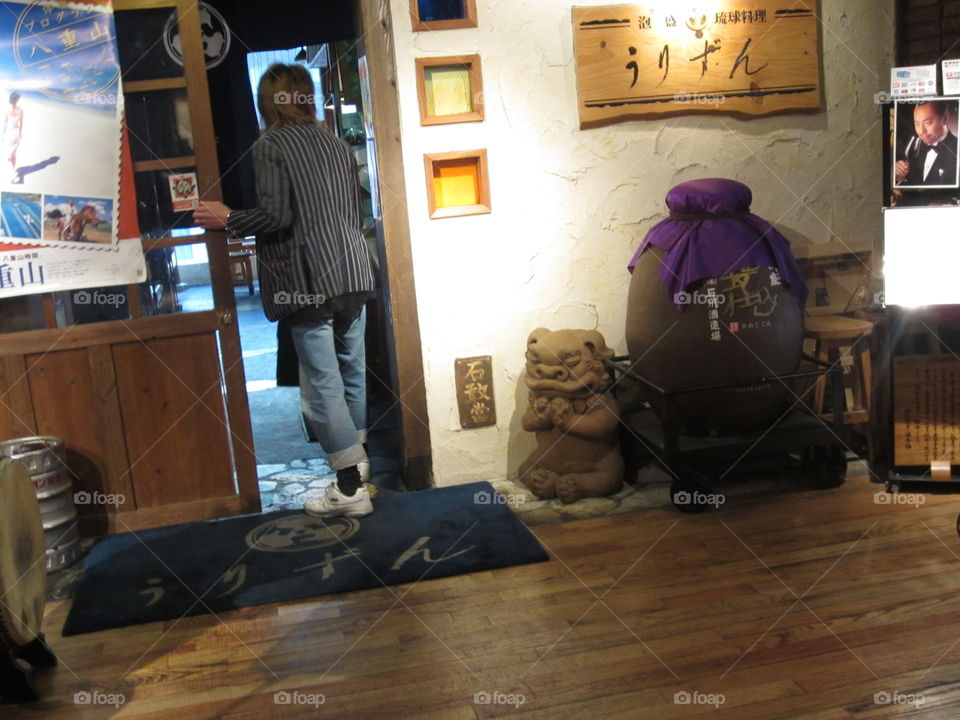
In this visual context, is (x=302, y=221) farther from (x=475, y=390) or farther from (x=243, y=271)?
(x=243, y=271)

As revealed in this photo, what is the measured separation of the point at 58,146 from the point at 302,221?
3.21ft

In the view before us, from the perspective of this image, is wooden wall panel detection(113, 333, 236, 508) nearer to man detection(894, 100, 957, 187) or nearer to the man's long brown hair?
the man's long brown hair

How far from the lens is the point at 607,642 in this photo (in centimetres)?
273

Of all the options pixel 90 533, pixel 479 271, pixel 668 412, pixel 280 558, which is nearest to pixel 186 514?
pixel 90 533

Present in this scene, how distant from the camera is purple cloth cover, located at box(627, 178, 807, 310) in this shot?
352 cm

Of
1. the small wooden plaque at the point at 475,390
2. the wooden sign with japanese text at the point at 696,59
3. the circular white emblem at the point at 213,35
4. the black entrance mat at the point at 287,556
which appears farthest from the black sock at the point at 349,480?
the circular white emblem at the point at 213,35

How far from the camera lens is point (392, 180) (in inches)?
150

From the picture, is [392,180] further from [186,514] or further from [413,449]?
[186,514]

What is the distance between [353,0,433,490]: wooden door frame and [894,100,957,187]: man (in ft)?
6.57

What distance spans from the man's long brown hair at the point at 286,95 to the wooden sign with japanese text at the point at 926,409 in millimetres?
2509

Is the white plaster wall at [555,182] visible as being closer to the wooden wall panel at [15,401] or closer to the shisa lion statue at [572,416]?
the shisa lion statue at [572,416]

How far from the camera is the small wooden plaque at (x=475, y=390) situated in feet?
13.1

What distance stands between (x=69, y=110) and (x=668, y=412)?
2571 millimetres

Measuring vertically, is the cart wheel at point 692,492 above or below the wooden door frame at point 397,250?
below
